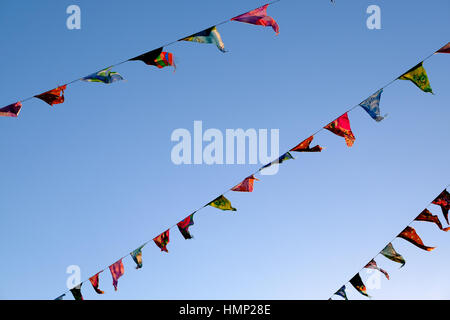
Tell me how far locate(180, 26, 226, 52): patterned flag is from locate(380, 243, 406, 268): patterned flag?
10.6 ft

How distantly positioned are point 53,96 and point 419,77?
4209mm

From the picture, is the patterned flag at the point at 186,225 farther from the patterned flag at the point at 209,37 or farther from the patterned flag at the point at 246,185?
the patterned flag at the point at 209,37

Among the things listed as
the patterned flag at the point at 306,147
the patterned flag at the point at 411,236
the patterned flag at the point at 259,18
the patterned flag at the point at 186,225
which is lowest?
the patterned flag at the point at 411,236

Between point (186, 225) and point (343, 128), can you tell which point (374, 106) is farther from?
point (186, 225)

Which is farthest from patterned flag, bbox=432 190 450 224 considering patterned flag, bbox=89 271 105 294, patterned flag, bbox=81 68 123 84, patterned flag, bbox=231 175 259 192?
patterned flag, bbox=89 271 105 294

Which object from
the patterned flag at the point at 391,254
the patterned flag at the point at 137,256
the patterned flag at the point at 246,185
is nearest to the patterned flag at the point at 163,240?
the patterned flag at the point at 137,256

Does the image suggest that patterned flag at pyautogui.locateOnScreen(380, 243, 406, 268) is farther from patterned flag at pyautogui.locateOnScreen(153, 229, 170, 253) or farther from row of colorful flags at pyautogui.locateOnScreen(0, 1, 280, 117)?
row of colorful flags at pyautogui.locateOnScreen(0, 1, 280, 117)

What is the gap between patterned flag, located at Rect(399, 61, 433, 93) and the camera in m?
4.90

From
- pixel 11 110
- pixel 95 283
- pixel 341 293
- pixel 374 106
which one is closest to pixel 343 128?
pixel 374 106

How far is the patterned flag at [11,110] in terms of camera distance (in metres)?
4.61

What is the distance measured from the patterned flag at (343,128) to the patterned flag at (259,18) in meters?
1.46
